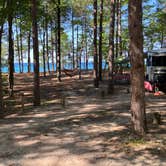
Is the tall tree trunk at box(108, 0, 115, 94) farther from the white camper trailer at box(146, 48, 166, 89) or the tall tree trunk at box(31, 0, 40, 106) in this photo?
the tall tree trunk at box(31, 0, 40, 106)

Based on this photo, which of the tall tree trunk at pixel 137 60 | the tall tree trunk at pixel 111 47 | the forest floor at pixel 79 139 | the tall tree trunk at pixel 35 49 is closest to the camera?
the forest floor at pixel 79 139

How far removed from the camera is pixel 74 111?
54.7ft

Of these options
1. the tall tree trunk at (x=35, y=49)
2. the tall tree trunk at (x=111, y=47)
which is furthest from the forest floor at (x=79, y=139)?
the tall tree trunk at (x=111, y=47)

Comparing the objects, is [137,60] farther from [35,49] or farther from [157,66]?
[157,66]

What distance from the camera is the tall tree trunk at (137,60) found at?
10.2 meters

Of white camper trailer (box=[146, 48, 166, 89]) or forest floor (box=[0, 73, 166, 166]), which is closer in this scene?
forest floor (box=[0, 73, 166, 166])

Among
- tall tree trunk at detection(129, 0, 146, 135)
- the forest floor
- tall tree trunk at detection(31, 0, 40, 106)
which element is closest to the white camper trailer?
the forest floor

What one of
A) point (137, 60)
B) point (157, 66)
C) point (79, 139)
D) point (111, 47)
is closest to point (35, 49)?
point (111, 47)

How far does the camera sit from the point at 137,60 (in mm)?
10227

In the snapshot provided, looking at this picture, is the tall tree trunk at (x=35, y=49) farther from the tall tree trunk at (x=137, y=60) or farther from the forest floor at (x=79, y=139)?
the tall tree trunk at (x=137, y=60)

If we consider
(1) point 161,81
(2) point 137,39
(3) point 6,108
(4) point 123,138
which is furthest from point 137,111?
(1) point 161,81

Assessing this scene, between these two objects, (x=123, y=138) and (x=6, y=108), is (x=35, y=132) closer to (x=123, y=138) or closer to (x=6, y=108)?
(x=123, y=138)

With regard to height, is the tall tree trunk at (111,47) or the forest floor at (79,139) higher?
the tall tree trunk at (111,47)

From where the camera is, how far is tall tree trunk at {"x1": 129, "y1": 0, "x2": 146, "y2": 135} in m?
10.2
